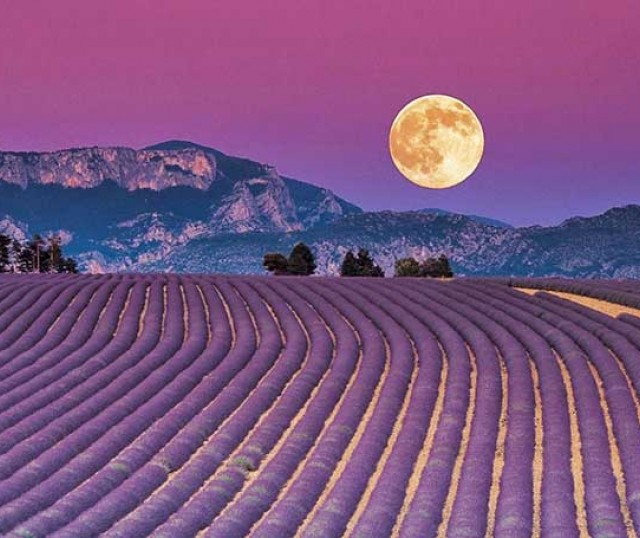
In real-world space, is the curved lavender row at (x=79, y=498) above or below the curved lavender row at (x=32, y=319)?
below

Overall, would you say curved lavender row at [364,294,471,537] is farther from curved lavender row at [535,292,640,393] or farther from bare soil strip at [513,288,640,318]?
bare soil strip at [513,288,640,318]

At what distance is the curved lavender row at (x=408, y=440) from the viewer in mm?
14032

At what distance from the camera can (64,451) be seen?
17047mm

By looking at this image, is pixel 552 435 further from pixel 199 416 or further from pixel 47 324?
pixel 47 324

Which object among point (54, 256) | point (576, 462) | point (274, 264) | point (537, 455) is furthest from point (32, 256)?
point (576, 462)

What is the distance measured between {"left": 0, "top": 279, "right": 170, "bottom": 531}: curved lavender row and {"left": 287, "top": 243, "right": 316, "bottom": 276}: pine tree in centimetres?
8082

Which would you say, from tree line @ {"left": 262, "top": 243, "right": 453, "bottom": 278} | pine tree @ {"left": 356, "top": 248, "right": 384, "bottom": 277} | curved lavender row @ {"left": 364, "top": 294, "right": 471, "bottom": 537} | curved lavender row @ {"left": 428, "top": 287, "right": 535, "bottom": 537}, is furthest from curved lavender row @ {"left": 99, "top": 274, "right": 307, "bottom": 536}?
pine tree @ {"left": 356, "top": 248, "right": 384, "bottom": 277}

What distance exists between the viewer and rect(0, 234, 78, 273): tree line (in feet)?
410

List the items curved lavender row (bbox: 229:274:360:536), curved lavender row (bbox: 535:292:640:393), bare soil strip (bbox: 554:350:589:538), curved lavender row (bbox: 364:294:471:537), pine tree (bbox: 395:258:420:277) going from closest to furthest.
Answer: curved lavender row (bbox: 364:294:471:537) → bare soil strip (bbox: 554:350:589:538) → curved lavender row (bbox: 229:274:360:536) → curved lavender row (bbox: 535:292:640:393) → pine tree (bbox: 395:258:420:277)

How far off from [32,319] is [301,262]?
76.3m

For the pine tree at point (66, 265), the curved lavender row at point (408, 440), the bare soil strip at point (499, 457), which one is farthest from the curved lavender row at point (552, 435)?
the pine tree at point (66, 265)

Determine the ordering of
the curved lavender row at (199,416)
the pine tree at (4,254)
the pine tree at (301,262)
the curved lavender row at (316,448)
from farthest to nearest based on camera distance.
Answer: the pine tree at (4,254)
the pine tree at (301,262)
the curved lavender row at (199,416)
the curved lavender row at (316,448)

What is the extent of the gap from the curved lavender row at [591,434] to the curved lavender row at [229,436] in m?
5.80

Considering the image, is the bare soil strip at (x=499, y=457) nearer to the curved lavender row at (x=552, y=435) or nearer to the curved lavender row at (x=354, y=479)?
the curved lavender row at (x=552, y=435)
